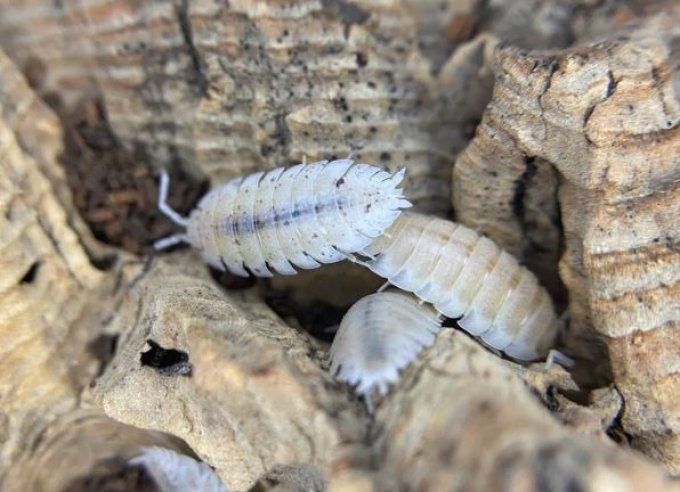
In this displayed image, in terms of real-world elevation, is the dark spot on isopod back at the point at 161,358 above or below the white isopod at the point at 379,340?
below

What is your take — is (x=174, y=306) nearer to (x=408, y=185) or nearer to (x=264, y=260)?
(x=264, y=260)

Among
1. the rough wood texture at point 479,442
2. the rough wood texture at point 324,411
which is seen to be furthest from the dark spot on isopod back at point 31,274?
the rough wood texture at point 479,442

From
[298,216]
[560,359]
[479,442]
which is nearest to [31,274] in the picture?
[298,216]

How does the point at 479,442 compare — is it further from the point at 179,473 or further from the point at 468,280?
the point at 179,473

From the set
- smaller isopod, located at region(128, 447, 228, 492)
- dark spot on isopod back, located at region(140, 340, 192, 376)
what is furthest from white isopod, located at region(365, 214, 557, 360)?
smaller isopod, located at region(128, 447, 228, 492)

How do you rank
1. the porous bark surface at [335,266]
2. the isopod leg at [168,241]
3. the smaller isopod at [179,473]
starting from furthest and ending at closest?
the isopod leg at [168,241], the smaller isopod at [179,473], the porous bark surface at [335,266]

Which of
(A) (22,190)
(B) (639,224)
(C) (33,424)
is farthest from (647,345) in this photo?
(A) (22,190)

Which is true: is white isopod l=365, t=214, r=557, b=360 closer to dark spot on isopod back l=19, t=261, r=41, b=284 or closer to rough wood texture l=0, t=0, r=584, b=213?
rough wood texture l=0, t=0, r=584, b=213

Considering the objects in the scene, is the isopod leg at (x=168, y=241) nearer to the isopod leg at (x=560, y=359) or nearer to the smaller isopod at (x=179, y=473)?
the smaller isopod at (x=179, y=473)
